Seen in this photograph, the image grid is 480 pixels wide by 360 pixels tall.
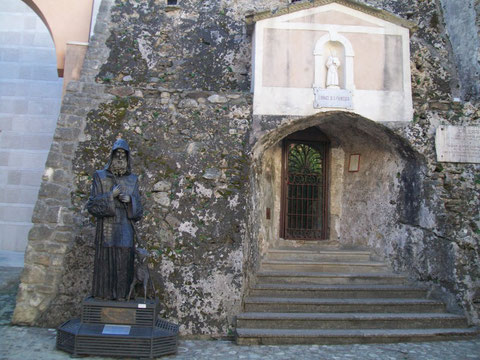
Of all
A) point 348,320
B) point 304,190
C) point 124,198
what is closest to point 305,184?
point 304,190

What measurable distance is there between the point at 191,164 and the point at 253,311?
206cm

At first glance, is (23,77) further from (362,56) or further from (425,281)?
(425,281)

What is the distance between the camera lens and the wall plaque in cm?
563

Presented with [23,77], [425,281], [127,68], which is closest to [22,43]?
[23,77]

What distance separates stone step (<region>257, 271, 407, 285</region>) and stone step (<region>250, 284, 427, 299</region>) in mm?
189

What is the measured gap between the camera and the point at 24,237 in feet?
30.4

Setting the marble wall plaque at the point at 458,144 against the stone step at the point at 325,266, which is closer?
the marble wall plaque at the point at 458,144

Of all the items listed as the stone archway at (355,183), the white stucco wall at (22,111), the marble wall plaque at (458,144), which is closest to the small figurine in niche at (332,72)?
the stone archway at (355,183)

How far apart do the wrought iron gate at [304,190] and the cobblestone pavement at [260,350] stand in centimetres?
304

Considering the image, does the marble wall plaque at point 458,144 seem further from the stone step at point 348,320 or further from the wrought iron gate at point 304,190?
the wrought iron gate at point 304,190

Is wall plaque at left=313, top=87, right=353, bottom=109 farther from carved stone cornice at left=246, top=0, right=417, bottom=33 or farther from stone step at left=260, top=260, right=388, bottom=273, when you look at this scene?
stone step at left=260, top=260, right=388, bottom=273

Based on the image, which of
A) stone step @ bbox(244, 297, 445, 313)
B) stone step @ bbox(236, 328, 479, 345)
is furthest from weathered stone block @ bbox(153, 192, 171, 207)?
stone step @ bbox(236, 328, 479, 345)

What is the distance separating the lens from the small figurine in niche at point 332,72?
5691 millimetres

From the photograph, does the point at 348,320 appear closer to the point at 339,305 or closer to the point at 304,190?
the point at 339,305
